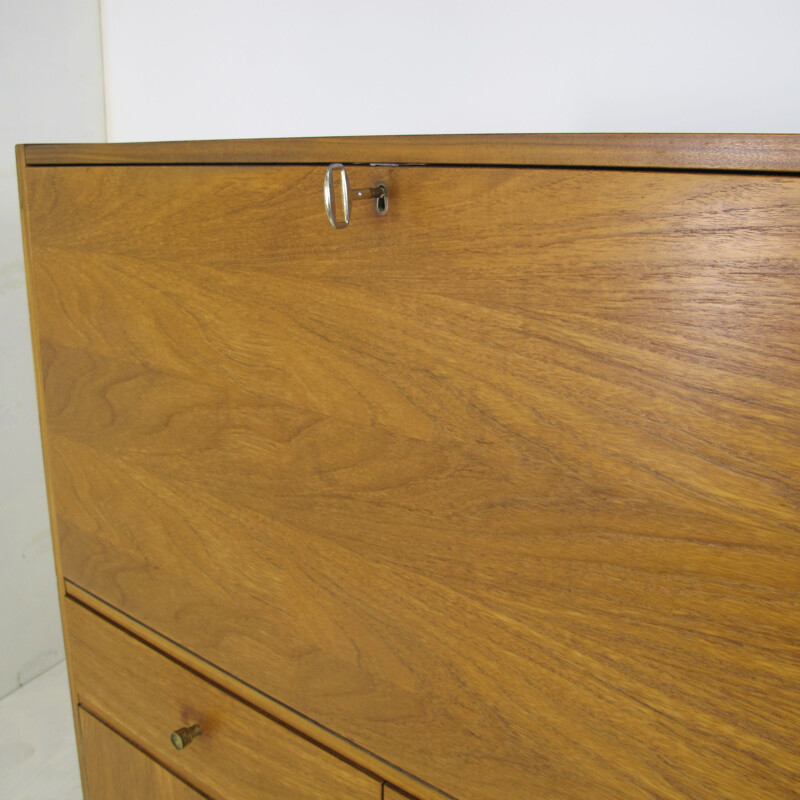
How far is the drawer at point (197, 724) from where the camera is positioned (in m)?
0.60

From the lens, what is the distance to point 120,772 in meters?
0.79

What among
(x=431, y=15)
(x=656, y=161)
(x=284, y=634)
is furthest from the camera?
(x=431, y=15)

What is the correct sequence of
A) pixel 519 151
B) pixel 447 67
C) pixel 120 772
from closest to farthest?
pixel 519 151 < pixel 120 772 < pixel 447 67

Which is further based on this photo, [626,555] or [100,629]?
[100,629]

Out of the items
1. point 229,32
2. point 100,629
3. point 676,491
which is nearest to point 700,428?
point 676,491

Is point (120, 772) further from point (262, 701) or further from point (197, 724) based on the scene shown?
point (262, 701)

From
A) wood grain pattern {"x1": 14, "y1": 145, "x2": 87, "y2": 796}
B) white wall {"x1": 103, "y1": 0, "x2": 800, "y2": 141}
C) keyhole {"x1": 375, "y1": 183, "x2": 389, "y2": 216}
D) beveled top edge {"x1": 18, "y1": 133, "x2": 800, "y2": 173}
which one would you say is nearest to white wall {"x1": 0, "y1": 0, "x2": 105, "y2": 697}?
white wall {"x1": 103, "y1": 0, "x2": 800, "y2": 141}

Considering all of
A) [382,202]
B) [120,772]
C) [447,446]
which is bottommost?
[120,772]

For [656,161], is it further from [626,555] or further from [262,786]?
[262,786]

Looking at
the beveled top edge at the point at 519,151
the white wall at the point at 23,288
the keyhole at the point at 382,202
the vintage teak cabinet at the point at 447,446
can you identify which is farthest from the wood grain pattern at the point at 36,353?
the white wall at the point at 23,288

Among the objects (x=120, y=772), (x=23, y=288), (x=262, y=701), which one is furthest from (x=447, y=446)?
(x=23, y=288)

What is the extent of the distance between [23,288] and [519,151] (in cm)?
106

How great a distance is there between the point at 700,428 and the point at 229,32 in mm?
963

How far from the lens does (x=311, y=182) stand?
0.48 m
